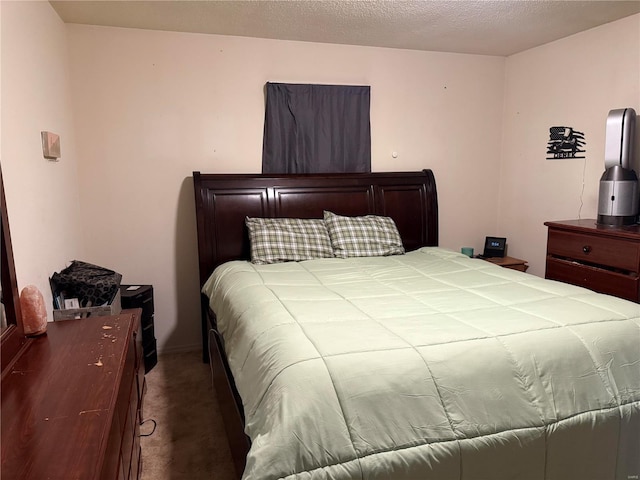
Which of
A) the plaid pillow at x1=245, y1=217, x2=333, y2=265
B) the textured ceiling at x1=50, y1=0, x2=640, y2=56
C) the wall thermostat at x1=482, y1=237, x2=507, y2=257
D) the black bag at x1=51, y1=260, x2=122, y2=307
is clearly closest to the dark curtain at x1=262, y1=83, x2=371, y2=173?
the textured ceiling at x1=50, y1=0, x2=640, y2=56

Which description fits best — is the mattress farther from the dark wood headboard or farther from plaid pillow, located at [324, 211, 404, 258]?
the dark wood headboard

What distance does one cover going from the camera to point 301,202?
346 cm

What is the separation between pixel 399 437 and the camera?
53.9 inches

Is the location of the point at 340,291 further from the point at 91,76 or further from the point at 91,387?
the point at 91,76

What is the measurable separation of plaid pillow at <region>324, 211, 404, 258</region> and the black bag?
57.4 inches

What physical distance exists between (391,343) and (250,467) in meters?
0.60

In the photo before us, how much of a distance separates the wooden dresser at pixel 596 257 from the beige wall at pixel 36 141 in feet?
10.1

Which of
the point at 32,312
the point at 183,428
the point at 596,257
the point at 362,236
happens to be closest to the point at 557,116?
the point at 596,257

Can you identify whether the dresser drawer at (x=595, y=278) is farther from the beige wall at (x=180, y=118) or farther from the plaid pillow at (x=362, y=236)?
the beige wall at (x=180, y=118)

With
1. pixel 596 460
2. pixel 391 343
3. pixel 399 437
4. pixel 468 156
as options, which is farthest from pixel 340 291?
pixel 468 156

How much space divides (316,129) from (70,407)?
281 centimetres

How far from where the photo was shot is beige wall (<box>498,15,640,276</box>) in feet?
9.93

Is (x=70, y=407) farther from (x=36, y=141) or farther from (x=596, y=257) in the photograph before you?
(x=596, y=257)

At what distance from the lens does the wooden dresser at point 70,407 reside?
94cm
